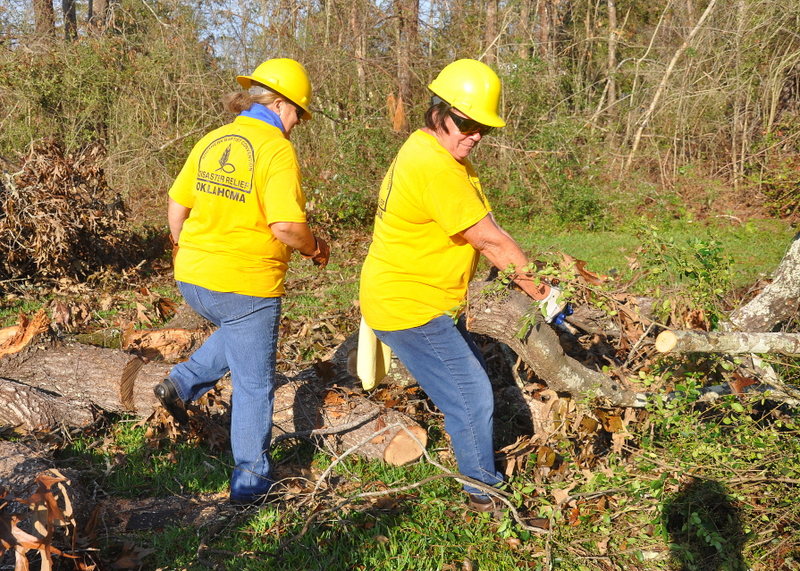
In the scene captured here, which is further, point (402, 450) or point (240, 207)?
point (402, 450)

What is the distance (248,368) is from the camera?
11.8 ft

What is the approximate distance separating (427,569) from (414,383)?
1.68m

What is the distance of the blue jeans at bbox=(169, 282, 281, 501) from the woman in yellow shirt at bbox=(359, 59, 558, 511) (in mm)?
538

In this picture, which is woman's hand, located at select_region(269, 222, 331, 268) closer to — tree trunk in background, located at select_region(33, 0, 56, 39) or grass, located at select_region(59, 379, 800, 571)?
grass, located at select_region(59, 379, 800, 571)

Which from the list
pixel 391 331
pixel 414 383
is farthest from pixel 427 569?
pixel 414 383

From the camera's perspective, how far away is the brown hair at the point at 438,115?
323 cm

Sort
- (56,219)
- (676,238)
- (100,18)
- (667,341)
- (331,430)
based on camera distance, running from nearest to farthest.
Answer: (667,341) → (331,430) → (56,219) → (676,238) → (100,18)

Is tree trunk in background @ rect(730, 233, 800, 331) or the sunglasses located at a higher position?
the sunglasses

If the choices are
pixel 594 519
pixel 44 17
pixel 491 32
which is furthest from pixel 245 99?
pixel 44 17

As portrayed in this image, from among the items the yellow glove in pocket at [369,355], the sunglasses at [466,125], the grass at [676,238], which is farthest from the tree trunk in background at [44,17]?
the sunglasses at [466,125]

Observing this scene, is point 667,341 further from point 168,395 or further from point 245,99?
point 168,395

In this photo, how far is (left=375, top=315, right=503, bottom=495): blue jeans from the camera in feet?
11.0

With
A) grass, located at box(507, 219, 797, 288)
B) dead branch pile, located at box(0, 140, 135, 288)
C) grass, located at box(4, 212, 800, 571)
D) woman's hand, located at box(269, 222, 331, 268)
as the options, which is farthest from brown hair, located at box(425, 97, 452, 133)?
dead branch pile, located at box(0, 140, 135, 288)

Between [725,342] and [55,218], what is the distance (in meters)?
7.00
